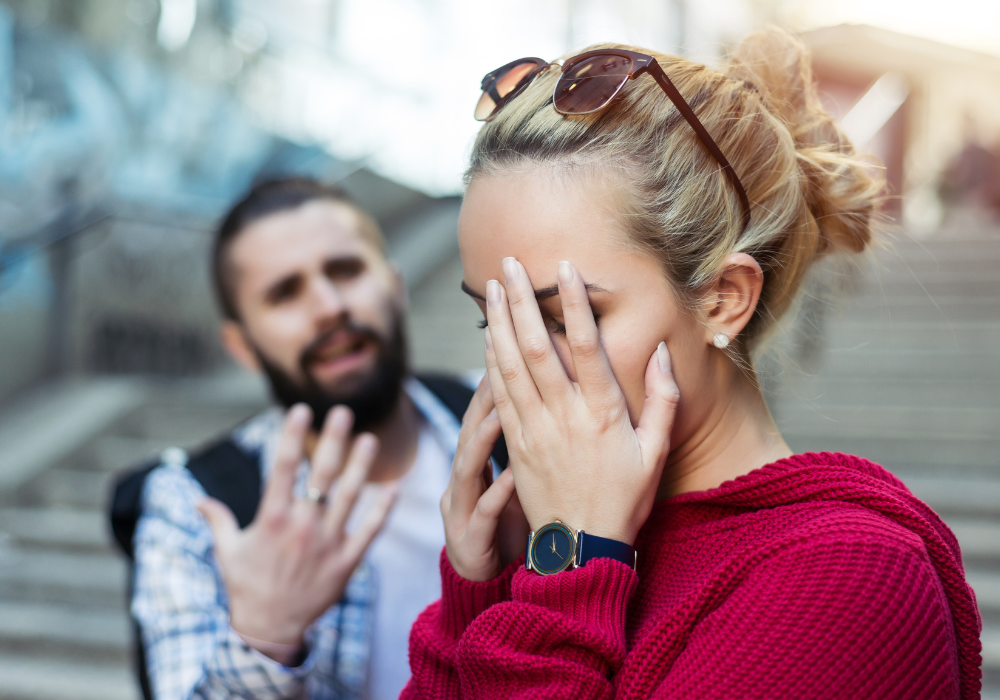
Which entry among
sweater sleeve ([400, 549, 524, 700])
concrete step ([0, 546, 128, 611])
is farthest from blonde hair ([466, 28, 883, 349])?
concrete step ([0, 546, 128, 611])

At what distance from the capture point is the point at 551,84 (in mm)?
1159

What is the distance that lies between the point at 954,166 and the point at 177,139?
9.42 metres

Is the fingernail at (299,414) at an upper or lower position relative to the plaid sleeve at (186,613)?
upper

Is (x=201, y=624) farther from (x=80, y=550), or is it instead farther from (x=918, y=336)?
(x=918, y=336)

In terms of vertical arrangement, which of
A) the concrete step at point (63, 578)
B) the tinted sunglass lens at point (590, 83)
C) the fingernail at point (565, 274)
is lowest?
the concrete step at point (63, 578)

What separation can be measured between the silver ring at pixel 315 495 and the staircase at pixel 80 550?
7.02 ft

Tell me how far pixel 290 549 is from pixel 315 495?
12 cm

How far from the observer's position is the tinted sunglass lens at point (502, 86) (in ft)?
4.00

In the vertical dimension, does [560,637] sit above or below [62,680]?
above

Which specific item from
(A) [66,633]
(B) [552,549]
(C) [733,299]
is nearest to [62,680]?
(A) [66,633]

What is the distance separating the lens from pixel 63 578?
3.81m

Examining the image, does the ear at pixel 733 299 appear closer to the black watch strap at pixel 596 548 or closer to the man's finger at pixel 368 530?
the black watch strap at pixel 596 548

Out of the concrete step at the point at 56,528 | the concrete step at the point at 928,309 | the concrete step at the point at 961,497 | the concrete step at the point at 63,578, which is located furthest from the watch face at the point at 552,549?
the concrete step at the point at 928,309

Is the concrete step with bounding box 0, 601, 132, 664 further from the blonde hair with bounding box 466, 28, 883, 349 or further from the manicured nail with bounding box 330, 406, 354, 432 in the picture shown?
the blonde hair with bounding box 466, 28, 883, 349
